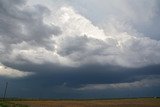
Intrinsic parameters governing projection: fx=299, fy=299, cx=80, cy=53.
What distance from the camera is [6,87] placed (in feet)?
383
